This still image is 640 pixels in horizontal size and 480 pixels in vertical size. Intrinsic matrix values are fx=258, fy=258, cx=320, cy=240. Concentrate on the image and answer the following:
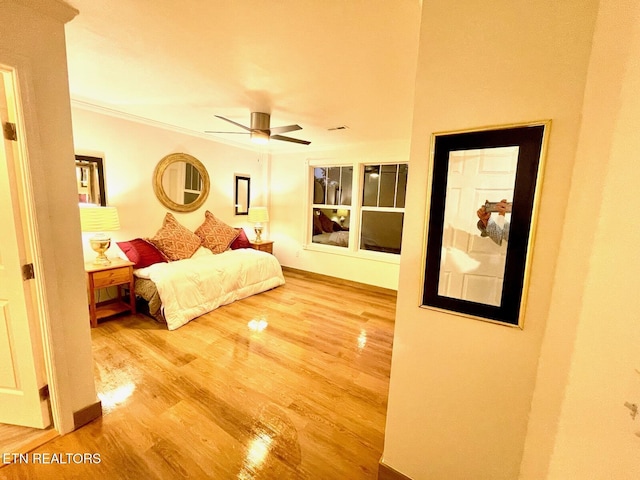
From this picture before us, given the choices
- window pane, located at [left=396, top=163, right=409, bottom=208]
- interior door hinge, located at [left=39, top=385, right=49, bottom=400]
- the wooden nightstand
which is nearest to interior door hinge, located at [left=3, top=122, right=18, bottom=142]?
interior door hinge, located at [left=39, top=385, right=49, bottom=400]

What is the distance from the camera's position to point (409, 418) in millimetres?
1281

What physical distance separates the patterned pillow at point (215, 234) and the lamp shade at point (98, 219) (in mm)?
1368

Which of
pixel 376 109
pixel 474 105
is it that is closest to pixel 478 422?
pixel 474 105

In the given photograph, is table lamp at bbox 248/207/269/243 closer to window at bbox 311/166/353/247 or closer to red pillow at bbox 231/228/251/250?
red pillow at bbox 231/228/251/250

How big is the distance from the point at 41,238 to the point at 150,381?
4.37 feet

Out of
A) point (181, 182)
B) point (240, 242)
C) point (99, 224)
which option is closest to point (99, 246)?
point (99, 224)

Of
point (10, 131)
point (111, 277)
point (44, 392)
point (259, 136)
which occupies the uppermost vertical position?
point (259, 136)

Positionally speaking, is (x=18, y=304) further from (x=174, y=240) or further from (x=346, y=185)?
(x=346, y=185)

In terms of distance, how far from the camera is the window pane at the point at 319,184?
16.5 ft

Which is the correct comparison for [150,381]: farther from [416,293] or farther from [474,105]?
[474,105]

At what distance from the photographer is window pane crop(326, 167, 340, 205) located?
15.9 ft

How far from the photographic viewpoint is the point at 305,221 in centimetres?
511

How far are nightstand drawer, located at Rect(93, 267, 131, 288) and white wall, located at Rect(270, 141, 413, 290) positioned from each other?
2.90 m

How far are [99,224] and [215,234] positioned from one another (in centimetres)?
165
